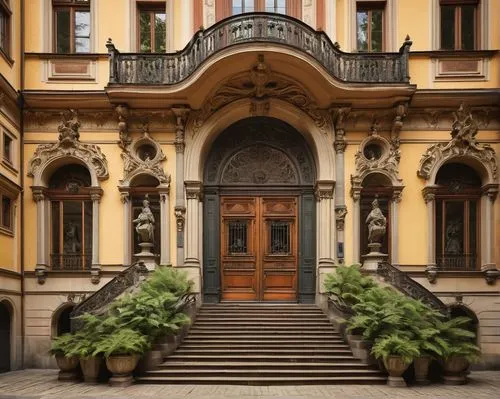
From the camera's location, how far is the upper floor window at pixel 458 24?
55.4 feet

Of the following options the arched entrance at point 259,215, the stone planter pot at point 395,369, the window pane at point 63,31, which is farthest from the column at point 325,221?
the window pane at point 63,31

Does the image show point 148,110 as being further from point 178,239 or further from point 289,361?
point 289,361

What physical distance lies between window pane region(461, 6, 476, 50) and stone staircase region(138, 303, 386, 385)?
357 inches

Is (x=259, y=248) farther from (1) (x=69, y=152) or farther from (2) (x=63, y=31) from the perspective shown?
(2) (x=63, y=31)

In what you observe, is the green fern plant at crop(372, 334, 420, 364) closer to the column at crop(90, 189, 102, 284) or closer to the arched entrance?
the arched entrance

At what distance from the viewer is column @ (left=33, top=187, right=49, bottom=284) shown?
16.0 meters

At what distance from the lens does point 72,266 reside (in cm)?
1652

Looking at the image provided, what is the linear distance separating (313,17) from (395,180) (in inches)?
211

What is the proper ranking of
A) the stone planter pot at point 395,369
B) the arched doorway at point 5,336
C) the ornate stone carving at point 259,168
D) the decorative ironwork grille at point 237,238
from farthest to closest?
the ornate stone carving at point 259,168 < the decorative ironwork grille at point 237,238 < the arched doorway at point 5,336 < the stone planter pot at point 395,369

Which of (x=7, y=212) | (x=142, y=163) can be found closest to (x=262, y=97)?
(x=142, y=163)

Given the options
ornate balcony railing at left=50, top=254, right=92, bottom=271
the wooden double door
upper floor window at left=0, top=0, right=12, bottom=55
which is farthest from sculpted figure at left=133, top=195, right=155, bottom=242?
upper floor window at left=0, top=0, right=12, bottom=55

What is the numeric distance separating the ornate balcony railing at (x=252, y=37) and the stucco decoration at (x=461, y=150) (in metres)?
2.15

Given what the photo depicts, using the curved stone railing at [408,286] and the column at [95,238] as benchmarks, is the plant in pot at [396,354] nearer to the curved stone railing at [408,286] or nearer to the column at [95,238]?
the curved stone railing at [408,286]

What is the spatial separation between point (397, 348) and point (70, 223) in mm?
10097
